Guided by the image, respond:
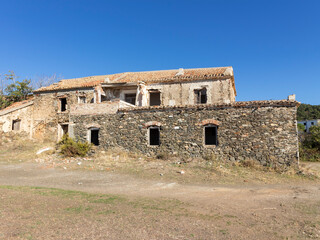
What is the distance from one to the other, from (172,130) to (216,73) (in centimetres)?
887

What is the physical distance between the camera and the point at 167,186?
9516mm

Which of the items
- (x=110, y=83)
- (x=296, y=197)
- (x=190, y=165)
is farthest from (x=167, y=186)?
(x=110, y=83)

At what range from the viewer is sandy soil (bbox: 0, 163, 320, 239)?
4.55m

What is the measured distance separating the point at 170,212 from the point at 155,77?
56.8 feet

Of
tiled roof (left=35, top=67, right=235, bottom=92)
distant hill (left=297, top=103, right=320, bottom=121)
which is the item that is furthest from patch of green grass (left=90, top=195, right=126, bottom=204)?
distant hill (left=297, top=103, right=320, bottom=121)

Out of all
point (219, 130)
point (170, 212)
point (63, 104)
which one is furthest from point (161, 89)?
point (170, 212)

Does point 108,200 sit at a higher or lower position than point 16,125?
lower

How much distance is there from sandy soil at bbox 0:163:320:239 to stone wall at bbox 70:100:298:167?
295 centimetres

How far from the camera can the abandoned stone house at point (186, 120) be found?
12586 millimetres

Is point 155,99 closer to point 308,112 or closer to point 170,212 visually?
point 170,212

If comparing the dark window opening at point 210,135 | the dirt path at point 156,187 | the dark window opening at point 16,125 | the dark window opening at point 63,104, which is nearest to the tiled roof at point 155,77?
the dark window opening at point 63,104

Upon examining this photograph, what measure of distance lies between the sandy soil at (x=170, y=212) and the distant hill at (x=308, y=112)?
4245 centimetres

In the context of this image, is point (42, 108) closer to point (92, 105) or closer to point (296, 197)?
point (92, 105)

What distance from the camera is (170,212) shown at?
592cm
